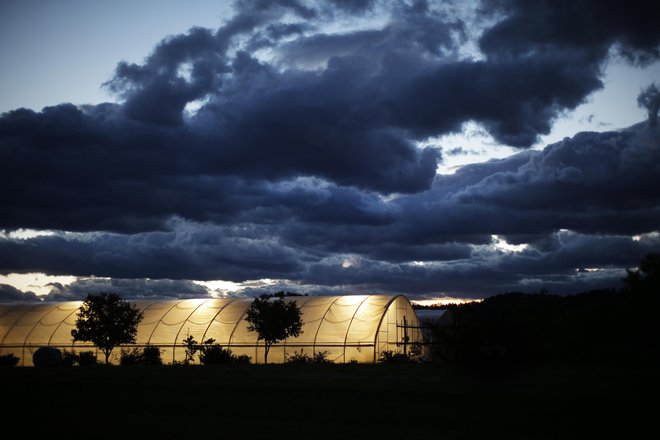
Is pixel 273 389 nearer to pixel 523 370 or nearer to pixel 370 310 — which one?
pixel 523 370

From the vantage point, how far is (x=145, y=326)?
5844 centimetres

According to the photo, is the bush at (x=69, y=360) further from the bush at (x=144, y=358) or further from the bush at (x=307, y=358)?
the bush at (x=307, y=358)

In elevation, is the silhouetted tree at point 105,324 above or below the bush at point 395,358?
above

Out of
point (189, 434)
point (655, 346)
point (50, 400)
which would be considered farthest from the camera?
point (655, 346)

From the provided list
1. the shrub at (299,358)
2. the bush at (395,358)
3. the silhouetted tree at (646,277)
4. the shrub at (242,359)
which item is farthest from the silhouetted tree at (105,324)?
the silhouetted tree at (646,277)

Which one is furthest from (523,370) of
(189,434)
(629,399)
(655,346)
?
(189,434)

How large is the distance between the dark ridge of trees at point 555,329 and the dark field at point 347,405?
139 centimetres

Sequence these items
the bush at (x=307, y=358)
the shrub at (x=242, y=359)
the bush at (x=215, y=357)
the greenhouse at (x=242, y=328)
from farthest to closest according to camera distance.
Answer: the greenhouse at (x=242, y=328) < the shrub at (x=242, y=359) < the bush at (x=307, y=358) < the bush at (x=215, y=357)

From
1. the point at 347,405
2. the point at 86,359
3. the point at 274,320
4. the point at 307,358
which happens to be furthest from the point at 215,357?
the point at 347,405

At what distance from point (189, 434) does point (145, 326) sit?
4575 centimetres

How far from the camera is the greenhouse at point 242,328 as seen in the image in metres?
50.6

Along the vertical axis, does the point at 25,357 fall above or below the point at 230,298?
below

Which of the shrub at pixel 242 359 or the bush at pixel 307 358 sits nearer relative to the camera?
the bush at pixel 307 358

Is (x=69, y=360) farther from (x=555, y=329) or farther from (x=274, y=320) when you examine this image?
(x=555, y=329)
